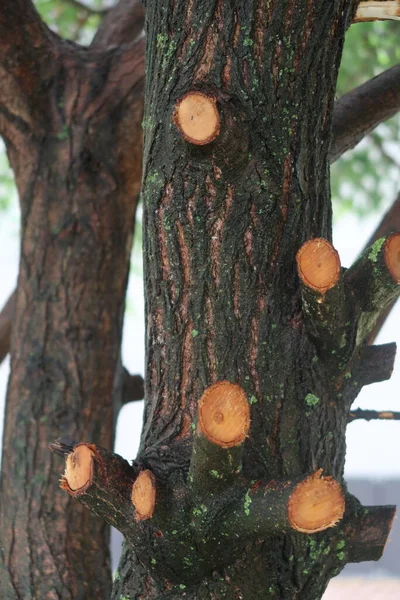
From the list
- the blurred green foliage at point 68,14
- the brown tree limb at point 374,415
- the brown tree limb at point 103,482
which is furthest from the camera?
the blurred green foliage at point 68,14

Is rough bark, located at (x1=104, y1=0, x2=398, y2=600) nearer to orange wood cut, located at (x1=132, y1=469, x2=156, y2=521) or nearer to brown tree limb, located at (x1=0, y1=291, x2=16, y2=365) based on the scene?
orange wood cut, located at (x1=132, y1=469, x2=156, y2=521)

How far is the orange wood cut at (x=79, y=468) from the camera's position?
130 cm

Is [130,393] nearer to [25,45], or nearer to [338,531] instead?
[25,45]

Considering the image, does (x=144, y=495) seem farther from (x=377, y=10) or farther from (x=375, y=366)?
(x=377, y=10)

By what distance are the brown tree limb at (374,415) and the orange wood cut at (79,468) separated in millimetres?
659

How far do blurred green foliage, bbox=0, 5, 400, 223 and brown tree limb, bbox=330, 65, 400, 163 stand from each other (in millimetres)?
1160

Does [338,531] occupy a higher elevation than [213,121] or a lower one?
lower

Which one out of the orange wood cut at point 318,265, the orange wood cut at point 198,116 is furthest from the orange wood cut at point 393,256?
the orange wood cut at point 198,116

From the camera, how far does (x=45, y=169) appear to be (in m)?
2.55

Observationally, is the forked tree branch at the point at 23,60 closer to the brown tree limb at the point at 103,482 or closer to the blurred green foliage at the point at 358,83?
the blurred green foliage at the point at 358,83

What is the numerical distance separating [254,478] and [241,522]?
0.10 meters

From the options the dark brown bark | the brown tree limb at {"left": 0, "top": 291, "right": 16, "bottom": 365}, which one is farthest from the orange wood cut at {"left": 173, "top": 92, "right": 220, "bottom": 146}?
the brown tree limb at {"left": 0, "top": 291, "right": 16, "bottom": 365}

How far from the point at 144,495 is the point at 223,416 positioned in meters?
0.21

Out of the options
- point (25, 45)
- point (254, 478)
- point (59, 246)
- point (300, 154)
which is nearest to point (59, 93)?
point (25, 45)
